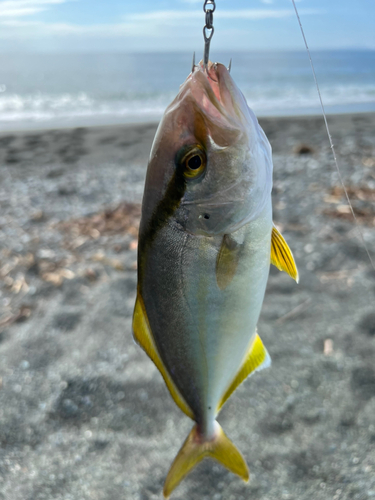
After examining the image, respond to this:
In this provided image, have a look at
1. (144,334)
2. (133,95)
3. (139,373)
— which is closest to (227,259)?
(144,334)

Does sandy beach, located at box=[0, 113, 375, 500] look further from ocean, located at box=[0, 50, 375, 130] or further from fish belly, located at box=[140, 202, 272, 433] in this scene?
ocean, located at box=[0, 50, 375, 130]

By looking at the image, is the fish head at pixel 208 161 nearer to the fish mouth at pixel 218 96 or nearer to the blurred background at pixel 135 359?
the fish mouth at pixel 218 96

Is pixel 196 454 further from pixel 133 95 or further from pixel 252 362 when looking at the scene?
pixel 133 95

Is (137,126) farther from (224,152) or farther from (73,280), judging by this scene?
(224,152)

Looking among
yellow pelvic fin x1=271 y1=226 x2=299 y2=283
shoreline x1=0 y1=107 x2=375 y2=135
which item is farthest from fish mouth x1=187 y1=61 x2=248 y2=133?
shoreline x1=0 y1=107 x2=375 y2=135

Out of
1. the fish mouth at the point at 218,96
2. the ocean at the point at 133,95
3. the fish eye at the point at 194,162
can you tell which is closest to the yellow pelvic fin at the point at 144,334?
the fish eye at the point at 194,162

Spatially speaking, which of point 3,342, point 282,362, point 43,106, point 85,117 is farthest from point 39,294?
point 43,106
